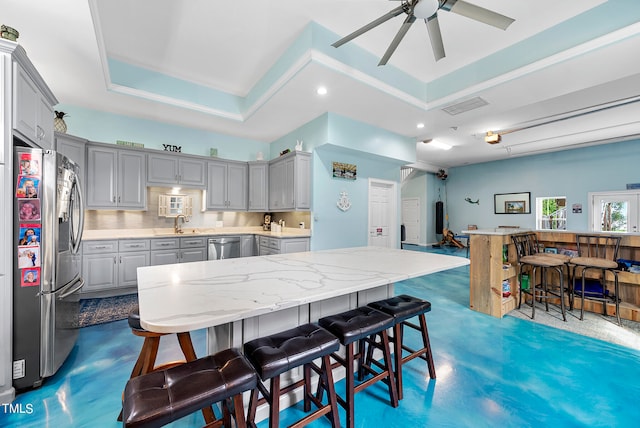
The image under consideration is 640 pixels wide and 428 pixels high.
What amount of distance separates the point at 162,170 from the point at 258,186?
170 centimetres

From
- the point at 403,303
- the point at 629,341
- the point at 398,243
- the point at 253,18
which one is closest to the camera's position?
the point at 403,303

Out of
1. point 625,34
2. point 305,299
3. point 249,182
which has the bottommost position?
point 305,299

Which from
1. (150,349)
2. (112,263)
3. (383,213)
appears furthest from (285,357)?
(383,213)

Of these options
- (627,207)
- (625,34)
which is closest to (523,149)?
(627,207)

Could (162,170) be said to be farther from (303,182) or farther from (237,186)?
(303,182)

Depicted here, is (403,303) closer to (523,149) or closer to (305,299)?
(305,299)

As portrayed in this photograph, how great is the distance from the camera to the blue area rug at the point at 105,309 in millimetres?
3035

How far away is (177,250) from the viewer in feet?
14.1

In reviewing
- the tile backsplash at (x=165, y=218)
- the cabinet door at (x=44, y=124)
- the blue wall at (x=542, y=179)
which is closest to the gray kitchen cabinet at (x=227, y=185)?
the tile backsplash at (x=165, y=218)

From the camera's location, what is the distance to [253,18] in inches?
109

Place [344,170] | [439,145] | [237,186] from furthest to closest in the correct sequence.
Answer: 1. [439,145]
2. [237,186]
3. [344,170]

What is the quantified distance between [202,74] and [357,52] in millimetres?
2377

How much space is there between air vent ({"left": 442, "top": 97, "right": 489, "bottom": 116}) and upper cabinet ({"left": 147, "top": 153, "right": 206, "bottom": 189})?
441 cm

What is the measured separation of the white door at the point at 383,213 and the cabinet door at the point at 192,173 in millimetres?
3332
